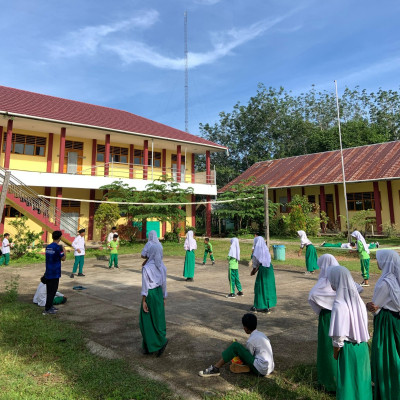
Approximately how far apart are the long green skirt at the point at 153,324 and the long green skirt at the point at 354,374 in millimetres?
2432

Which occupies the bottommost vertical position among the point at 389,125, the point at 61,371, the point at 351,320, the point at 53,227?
the point at 61,371

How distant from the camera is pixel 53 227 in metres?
14.5

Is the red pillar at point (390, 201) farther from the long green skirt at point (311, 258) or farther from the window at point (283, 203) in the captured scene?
the long green skirt at point (311, 258)

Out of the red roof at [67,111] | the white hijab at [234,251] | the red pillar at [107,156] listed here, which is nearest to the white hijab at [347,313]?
the white hijab at [234,251]

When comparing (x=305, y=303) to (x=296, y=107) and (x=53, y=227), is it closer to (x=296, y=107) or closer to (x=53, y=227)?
(x=53, y=227)

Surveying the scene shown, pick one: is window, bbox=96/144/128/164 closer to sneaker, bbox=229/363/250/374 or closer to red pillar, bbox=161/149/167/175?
red pillar, bbox=161/149/167/175

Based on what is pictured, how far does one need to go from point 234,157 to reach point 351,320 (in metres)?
36.4

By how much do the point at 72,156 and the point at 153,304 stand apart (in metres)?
17.4

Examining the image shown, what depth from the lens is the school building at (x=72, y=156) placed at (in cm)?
1652

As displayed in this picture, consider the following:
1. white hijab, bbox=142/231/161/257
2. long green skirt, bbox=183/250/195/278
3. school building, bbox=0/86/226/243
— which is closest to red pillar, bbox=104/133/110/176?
school building, bbox=0/86/226/243

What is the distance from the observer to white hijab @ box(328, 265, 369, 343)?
2.80 meters

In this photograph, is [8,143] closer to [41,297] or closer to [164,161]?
[164,161]

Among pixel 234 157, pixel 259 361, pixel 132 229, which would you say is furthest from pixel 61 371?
pixel 234 157

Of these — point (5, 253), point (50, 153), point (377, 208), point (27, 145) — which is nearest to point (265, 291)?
point (5, 253)
